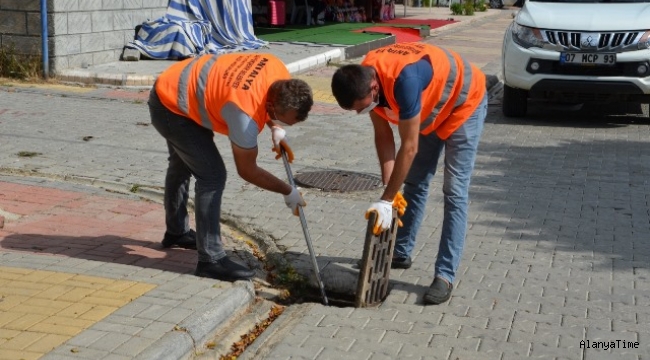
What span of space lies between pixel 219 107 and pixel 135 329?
4.15ft

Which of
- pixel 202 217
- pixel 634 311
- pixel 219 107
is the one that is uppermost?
pixel 219 107

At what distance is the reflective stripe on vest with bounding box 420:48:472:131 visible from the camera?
5.36 meters

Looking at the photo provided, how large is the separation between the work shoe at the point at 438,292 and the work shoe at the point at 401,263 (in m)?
Result: 0.49

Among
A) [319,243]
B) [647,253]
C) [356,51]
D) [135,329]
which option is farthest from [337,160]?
[356,51]

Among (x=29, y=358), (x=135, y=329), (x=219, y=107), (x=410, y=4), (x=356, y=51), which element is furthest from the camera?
(x=410, y=4)

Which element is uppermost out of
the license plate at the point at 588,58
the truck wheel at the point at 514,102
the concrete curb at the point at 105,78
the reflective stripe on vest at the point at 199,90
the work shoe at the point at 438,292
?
the reflective stripe on vest at the point at 199,90

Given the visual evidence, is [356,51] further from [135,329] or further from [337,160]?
[135,329]

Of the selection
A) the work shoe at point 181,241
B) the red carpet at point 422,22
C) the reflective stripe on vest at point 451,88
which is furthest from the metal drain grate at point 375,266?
the red carpet at point 422,22

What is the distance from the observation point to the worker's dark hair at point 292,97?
5.05 meters

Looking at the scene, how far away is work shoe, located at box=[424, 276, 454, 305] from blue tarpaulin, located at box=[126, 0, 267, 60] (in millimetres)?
9424

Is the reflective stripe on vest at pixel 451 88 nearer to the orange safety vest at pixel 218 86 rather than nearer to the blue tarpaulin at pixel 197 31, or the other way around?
the orange safety vest at pixel 218 86

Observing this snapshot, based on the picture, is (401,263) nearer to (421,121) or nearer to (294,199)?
(294,199)

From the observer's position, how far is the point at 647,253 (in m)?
6.55

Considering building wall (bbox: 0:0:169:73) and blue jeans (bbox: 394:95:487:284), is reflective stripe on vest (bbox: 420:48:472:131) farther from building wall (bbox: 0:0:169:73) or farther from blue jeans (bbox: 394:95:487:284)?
building wall (bbox: 0:0:169:73)
